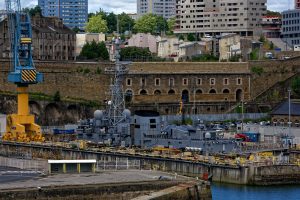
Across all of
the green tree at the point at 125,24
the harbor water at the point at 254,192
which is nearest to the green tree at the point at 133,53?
the green tree at the point at 125,24

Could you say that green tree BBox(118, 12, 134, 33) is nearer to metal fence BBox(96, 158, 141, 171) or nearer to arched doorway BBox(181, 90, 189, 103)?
arched doorway BBox(181, 90, 189, 103)

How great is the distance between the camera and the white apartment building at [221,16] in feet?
458

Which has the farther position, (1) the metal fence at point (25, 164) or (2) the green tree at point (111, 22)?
(2) the green tree at point (111, 22)

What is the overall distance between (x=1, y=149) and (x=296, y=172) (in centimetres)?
1925

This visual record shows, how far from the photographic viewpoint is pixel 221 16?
142375mm

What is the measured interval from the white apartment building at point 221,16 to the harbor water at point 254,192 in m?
78.5

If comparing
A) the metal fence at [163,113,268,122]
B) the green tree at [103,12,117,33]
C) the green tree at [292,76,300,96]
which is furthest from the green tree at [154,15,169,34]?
the metal fence at [163,113,268,122]

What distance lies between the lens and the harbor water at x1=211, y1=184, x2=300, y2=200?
56938 mm

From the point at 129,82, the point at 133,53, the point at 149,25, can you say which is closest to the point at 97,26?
the point at 149,25

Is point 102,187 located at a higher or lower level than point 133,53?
lower

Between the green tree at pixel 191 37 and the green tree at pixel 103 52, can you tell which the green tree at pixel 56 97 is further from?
the green tree at pixel 191 37

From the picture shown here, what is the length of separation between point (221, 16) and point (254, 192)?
85.1m

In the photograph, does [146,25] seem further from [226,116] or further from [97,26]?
[226,116]

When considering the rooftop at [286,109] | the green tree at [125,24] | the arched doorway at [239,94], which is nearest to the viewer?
the rooftop at [286,109]
